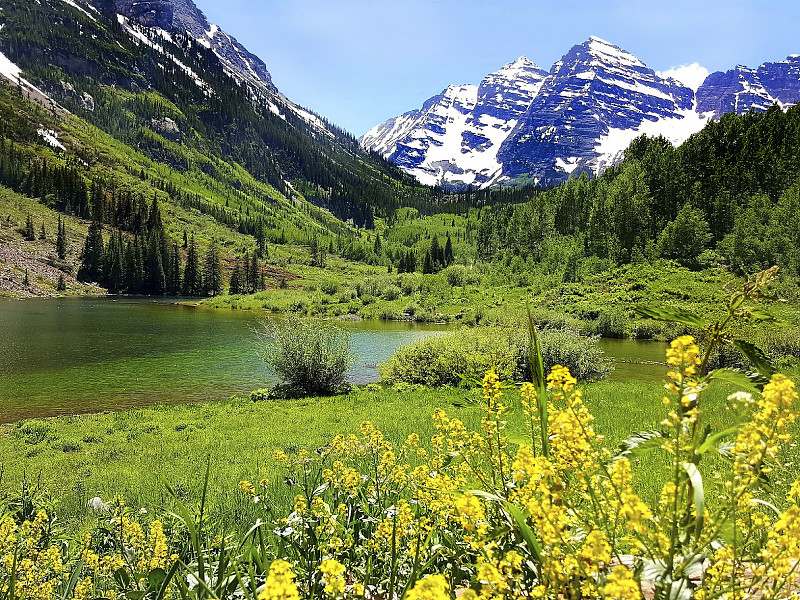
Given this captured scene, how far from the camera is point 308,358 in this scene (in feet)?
73.1

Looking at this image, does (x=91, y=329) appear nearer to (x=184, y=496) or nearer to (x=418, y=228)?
(x=184, y=496)

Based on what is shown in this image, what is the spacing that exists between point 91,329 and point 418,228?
162m

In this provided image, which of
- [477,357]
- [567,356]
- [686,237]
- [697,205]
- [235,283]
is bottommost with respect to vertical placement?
[477,357]

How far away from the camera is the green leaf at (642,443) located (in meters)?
1.66

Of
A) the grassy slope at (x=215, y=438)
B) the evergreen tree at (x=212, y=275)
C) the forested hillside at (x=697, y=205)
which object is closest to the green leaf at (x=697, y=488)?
the grassy slope at (x=215, y=438)

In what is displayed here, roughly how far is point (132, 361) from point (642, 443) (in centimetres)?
3406

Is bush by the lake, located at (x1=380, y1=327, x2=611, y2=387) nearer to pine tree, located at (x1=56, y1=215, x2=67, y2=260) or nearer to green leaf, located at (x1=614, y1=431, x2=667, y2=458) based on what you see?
green leaf, located at (x1=614, y1=431, x2=667, y2=458)

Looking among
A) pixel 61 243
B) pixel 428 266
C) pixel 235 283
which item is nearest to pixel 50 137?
pixel 61 243

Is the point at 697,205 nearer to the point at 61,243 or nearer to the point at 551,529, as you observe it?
the point at 551,529

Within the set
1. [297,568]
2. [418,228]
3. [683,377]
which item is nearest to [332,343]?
[297,568]

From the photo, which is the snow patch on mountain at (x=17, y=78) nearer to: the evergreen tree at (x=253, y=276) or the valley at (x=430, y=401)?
the valley at (x=430, y=401)

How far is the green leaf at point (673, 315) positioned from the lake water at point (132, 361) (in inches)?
921

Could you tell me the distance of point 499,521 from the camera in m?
2.55

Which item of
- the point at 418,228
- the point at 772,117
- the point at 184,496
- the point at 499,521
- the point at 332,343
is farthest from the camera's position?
the point at 418,228
